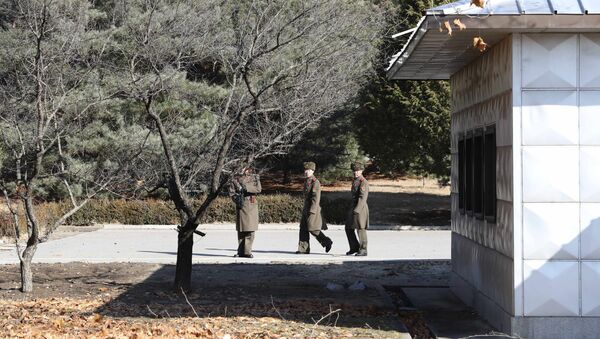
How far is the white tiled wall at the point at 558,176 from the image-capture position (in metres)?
8.18

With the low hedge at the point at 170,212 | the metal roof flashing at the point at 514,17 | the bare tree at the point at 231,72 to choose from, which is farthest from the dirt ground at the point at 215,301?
the low hedge at the point at 170,212

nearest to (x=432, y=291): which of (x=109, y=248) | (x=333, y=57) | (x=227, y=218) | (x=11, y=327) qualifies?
(x=11, y=327)

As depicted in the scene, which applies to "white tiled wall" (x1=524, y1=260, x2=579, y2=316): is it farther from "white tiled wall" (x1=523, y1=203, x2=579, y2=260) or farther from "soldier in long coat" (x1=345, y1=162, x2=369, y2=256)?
"soldier in long coat" (x1=345, y1=162, x2=369, y2=256)

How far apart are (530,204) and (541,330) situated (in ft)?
3.71

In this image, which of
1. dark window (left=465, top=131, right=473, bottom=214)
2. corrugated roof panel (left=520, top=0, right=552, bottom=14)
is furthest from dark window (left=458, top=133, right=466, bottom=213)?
corrugated roof panel (left=520, top=0, right=552, bottom=14)

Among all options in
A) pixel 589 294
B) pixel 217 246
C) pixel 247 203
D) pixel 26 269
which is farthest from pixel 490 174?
pixel 217 246

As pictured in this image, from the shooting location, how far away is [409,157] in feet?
95.8

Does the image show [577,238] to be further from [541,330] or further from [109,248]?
[109,248]

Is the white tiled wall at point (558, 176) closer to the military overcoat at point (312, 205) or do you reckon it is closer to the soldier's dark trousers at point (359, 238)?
the soldier's dark trousers at point (359, 238)

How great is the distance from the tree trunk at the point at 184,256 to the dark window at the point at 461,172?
11.0 feet

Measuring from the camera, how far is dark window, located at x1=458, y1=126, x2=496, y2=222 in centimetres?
929

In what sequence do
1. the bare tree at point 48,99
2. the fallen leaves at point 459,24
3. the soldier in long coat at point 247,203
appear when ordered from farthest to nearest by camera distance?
the soldier in long coat at point 247,203 → the bare tree at point 48,99 → the fallen leaves at point 459,24

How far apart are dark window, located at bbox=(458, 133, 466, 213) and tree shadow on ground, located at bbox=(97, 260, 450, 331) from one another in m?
1.54

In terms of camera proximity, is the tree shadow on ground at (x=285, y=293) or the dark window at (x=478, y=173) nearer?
the dark window at (x=478, y=173)
